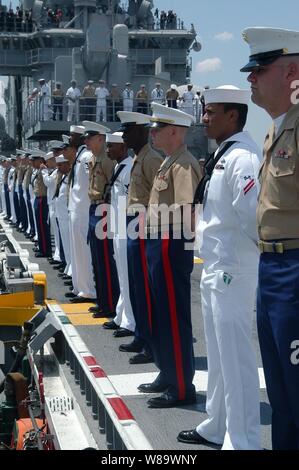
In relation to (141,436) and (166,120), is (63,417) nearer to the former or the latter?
(141,436)

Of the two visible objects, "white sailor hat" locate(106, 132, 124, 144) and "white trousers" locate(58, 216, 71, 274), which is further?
"white trousers" locate(58, 216, 71, 274)

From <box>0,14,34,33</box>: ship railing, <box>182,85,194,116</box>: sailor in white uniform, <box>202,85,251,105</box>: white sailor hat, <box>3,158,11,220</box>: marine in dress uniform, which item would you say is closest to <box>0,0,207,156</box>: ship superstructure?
<box>0,14,34,33</box>: ship railing

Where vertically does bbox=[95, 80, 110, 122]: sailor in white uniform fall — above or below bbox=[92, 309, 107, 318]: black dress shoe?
above

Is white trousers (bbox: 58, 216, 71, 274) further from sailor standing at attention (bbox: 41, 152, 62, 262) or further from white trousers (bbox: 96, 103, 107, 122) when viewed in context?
white trousers (bbox: 96, 103, 107, 122)

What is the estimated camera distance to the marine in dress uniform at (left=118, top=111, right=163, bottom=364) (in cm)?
539

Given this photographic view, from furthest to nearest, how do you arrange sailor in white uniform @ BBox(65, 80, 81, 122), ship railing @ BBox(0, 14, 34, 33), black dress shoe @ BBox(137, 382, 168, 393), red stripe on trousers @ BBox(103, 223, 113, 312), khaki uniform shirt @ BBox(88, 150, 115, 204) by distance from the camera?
ship railing @ BBox(0, 14, 34, 33)
sailor in white uniform @ BBox(65, 80, 81, 122)
khaki uniform shirt @ BBox(88, 150, 115, 204)
red stripe on trousers @ BBox(103, 223, 113, 312)
black dress shoe @ BBox(137, 382, 168, 393)

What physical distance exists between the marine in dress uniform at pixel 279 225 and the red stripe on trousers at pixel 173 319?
160 centimetres

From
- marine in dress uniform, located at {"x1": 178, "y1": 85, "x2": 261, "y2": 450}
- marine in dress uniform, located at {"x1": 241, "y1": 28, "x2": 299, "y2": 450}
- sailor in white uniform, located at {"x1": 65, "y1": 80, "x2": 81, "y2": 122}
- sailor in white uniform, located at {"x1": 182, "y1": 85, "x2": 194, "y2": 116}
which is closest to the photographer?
marine in dress uniform, located at {"x1": 241, "y1": 28, "x2": 299, "y2": 450}

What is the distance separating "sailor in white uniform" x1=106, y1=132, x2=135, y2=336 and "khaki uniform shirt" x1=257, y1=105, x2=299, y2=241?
3.44 metres

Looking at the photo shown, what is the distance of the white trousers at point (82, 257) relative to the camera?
8.12 meters

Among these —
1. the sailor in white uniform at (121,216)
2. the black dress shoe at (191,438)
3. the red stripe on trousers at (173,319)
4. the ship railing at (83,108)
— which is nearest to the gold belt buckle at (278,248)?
the black dress shoe at (191,438)

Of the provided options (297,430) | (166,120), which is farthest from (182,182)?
(297,430)

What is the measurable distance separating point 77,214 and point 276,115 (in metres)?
5.37

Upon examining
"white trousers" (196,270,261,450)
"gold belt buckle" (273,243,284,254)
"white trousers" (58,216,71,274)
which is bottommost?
"white trousers" (58,216,71,274)
